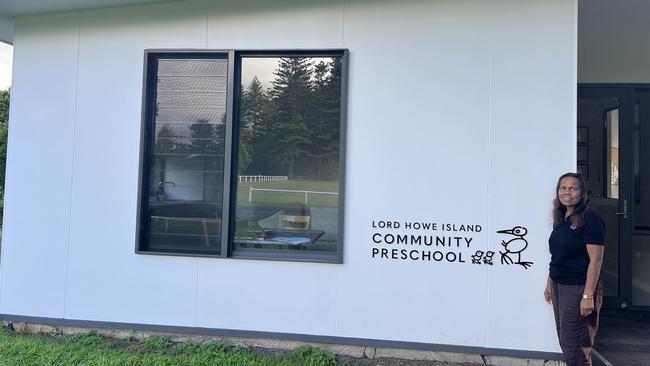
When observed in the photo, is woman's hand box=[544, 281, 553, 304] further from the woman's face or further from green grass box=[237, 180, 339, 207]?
green grass box=[237, 180, 339, 207]

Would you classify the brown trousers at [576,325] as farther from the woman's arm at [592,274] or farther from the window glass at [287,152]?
the window glass at [287,152]

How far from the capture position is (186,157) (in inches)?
158

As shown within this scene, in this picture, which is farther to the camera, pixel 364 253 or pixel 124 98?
pixel 124 98

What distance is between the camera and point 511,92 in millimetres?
3553

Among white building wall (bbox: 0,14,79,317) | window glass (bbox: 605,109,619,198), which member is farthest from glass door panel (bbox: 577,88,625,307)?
white building wall (bbox: 0,14,79,317)

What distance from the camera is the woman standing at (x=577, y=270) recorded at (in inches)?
104

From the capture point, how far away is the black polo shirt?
2646mm

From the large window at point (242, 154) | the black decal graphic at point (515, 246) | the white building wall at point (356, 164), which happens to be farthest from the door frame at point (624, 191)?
the large window at point (242, 154)

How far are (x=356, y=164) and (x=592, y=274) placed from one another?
1854mm

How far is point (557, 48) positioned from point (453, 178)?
1312mm

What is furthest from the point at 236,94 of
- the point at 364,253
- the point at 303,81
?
the point at 364,253

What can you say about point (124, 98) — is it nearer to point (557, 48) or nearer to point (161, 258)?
point (161, 258)

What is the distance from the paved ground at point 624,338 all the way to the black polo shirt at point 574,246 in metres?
1.38

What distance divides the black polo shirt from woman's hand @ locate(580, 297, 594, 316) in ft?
0.36
